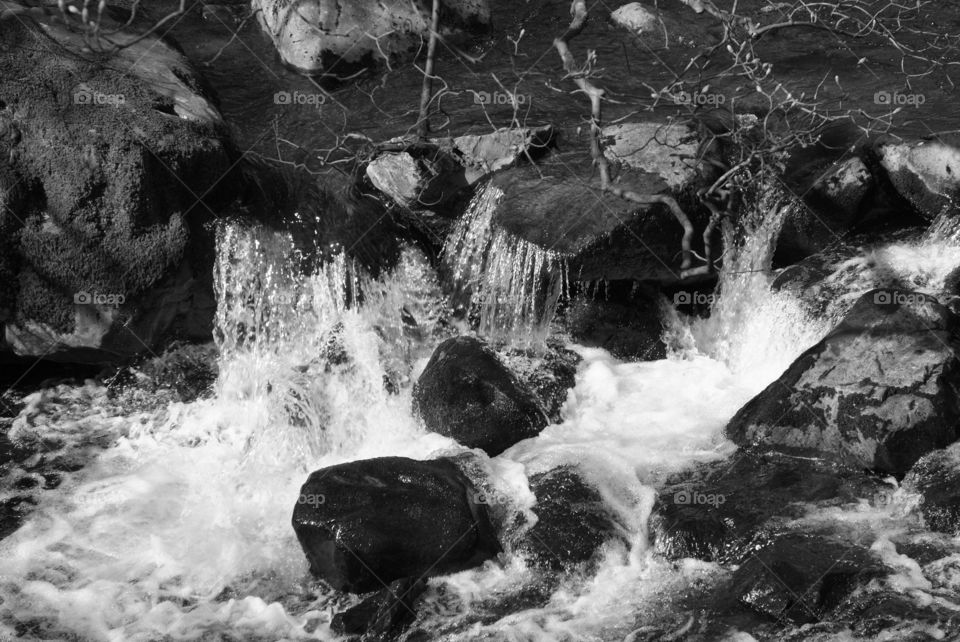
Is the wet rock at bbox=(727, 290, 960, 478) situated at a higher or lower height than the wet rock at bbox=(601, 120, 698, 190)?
lower

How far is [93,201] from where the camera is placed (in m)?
6.50

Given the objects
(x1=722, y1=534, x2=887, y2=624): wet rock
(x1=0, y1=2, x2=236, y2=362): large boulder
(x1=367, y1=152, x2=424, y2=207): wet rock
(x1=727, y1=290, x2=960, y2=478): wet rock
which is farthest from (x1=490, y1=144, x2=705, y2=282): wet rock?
(x1=722, y1=534, x2=887, y2=624): wet rock

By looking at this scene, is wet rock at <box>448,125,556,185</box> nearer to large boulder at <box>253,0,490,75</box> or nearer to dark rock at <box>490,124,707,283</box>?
dark rock at <box>490,124,707,283</box>

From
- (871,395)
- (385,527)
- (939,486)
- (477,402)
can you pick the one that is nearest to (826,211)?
(871,395)

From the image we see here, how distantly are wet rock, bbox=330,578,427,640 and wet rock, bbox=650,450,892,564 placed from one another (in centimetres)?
131

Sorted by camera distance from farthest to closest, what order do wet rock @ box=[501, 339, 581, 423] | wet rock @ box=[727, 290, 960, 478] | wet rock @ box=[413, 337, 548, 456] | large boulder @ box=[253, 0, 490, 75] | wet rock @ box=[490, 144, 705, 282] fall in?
large boulder @ box=[253, 0, 490, 75], wet rock @ box=[490, 144, 705, 282], wet rock @ box=[501, 339, 581, 423], wet rock @ box=[413, 337, 548, 456], wet rock @ box=[727, 290, 960, 478]

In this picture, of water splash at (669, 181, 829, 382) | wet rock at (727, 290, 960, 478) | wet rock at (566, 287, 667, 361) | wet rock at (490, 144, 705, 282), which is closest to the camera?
wet rock at (727, 290, 960, 478)

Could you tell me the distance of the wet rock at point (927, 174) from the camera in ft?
23.9

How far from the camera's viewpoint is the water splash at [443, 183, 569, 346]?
703 cm

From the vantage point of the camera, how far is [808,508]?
17.8 ft

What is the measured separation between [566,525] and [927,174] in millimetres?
3908

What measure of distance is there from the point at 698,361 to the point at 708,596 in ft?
8.38

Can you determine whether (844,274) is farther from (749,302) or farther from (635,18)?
(635,18)

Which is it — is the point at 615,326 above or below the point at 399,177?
below
